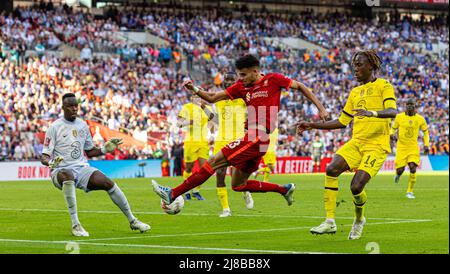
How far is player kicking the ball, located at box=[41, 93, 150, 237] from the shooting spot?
585 inches

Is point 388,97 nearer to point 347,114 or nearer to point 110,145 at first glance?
point 347,114

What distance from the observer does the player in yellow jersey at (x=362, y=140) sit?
14070mm

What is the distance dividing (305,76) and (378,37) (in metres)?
12.3

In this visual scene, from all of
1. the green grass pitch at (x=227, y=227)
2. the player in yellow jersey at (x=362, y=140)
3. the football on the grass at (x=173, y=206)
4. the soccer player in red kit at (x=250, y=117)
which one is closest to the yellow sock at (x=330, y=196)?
the player in yellow jersey at (x=362, y=140)

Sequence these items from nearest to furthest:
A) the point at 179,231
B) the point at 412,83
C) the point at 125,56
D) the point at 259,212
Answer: the point at 179,231, the point at 259,212, the point at 125,56, the point at 412,83

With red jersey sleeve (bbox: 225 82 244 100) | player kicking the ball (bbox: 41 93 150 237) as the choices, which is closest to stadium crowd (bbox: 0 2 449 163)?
player kicking the ball (bbox: 41 93 150 237)

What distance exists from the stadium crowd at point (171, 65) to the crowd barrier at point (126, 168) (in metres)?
0.62

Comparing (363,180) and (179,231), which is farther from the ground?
(363,180)

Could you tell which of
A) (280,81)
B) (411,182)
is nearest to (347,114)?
(280,81)

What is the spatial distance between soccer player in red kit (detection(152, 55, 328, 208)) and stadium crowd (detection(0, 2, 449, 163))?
2695 cm
